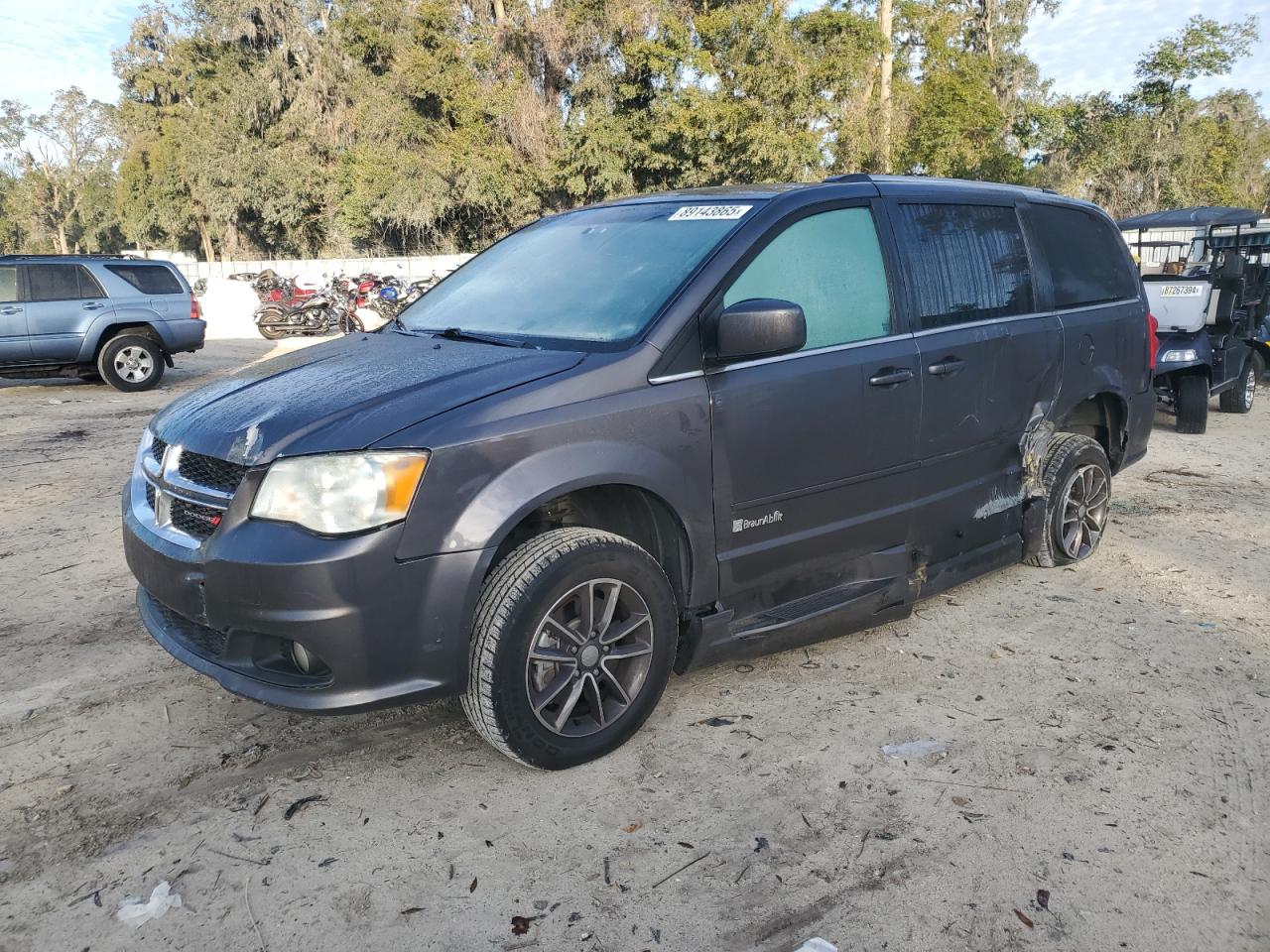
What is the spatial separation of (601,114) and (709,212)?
101 feet

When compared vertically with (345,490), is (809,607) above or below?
below

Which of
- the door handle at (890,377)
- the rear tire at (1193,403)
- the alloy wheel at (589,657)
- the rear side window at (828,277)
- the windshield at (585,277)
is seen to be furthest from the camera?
the rear tire at (1193,403)

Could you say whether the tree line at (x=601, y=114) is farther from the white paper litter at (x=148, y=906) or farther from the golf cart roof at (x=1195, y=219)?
the white paper litter at (x=148, y=906)

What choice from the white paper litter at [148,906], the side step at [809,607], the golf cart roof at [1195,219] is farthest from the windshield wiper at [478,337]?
the golf cart roof at [1195,219]

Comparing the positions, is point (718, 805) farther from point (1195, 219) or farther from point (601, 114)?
point (601, 114)

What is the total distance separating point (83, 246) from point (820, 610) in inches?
4031

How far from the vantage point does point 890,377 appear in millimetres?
3812

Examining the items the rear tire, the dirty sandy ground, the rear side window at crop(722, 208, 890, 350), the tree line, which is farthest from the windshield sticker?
the tree line

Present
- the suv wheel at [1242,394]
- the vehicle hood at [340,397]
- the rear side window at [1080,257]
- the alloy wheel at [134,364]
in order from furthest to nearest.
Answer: the alloy wheel at [134,364] → the suv wheel at [1242,394] → the rear side window at [1080,257] → the vehicle hood at [340,397]

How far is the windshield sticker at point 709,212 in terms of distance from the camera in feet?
12.0

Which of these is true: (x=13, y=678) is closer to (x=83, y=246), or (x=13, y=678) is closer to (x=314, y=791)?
(x=314, y=791)

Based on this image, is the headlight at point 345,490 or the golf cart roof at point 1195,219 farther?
the golf cart roof at point 1195,219

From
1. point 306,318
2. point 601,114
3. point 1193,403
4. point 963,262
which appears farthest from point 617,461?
point 601,114

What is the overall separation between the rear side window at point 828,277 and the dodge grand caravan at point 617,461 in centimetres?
1
